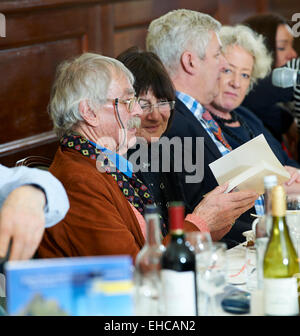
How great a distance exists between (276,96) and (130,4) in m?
1.11

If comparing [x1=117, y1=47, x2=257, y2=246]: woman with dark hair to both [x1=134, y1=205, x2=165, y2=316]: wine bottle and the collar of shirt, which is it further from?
[x1=134, y1=205, x2=165, y2=316]: wine bottle

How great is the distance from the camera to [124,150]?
93.6 inches

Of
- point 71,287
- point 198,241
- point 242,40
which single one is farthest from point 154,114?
point 71,287

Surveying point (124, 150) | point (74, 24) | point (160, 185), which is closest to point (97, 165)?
point (124, 150)

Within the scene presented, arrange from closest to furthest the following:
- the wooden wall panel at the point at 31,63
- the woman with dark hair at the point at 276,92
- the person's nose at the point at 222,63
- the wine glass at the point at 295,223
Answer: the wine glass at the point at 295,223, the wooden wall panel at the point at 31,63, the person's nose at the point at 222,63, the woman with dark hair at the point at 276,92

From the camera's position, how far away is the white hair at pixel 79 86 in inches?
87.7

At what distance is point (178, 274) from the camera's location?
1383 mm

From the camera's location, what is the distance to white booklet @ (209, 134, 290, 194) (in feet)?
7.85

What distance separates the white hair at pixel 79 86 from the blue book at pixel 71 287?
3.56 feet

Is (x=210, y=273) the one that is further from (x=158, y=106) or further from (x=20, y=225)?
(x=158, y=106)

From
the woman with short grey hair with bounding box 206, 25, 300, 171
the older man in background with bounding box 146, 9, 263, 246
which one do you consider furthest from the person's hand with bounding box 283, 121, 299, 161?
the older man in background with bounding box 146, 9, 263, 246

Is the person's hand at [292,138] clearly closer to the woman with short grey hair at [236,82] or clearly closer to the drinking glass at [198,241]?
the woman with short grey hair at [236,82]

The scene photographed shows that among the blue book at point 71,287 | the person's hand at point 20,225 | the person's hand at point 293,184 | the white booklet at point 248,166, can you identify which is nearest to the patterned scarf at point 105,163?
the white booklet at point 248,166

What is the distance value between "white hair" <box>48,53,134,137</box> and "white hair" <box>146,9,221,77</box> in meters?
0.91
